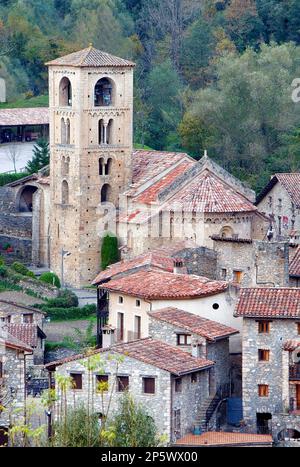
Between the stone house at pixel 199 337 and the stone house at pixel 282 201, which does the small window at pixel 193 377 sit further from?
the stone house at pixel 282 201

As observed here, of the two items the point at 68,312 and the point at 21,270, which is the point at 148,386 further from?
the point at 21,270

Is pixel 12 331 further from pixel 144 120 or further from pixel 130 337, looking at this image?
pixel 144 120

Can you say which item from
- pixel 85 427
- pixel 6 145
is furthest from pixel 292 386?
pixel 6 145

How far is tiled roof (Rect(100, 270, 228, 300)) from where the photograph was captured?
7138 centimetres

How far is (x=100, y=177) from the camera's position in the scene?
9081 cm

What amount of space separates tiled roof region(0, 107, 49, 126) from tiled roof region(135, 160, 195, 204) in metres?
15.7

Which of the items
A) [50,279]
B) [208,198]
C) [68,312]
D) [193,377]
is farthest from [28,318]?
[193,377]

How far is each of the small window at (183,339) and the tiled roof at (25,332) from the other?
7.18 meters

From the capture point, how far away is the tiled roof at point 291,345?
66250 millimetres

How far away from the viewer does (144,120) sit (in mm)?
108562

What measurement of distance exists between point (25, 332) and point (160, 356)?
A: 1019 cm

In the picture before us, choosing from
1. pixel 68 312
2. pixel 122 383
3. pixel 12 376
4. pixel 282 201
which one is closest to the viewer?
pixel 12 376

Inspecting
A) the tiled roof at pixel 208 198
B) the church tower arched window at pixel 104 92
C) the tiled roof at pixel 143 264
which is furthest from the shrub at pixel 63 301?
the church tower arched window at pixel 104 92
